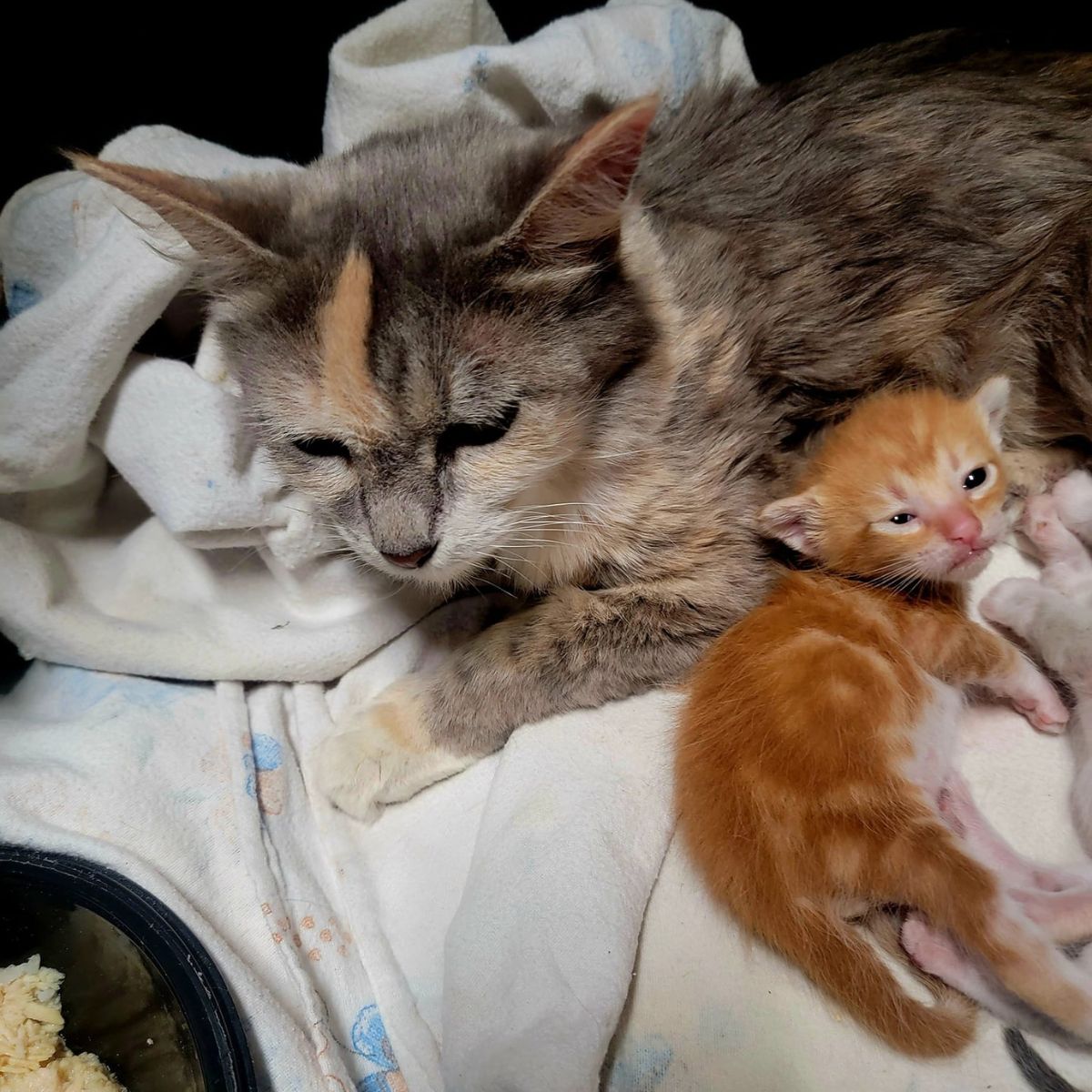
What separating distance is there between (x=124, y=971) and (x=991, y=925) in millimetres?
1095

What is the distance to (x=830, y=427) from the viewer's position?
1.46 metres

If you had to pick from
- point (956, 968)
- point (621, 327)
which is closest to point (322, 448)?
point (621, 327)

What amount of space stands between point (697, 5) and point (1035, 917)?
1660 mm

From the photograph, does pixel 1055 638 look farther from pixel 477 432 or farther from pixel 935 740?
pixel 477 432

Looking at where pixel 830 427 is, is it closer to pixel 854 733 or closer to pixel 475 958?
pixel 854 733

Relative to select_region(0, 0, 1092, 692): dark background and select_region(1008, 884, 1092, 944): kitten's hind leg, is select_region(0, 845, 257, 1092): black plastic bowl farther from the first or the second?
select_region(1008, 884, 1092, 944): kitten's hind leg

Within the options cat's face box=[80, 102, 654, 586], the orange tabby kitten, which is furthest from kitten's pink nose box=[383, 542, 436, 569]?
the orange tabby kitten

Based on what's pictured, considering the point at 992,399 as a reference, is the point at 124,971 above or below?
below

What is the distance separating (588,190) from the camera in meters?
0.95

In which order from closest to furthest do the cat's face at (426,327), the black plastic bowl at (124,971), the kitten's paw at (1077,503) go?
the cat's face at (426,327) < the black plastic bowl at (124,971) < the kitten's paw at (1077,503)

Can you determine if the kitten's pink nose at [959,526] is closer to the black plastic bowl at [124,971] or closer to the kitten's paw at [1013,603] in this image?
the kitten's paw at [1013,603]

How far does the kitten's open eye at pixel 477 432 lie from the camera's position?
1.09 meters

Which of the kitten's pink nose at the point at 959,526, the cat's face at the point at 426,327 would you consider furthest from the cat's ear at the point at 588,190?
the kitten's pink nose at the point at 959,526

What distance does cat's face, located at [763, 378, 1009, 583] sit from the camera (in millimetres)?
1310
